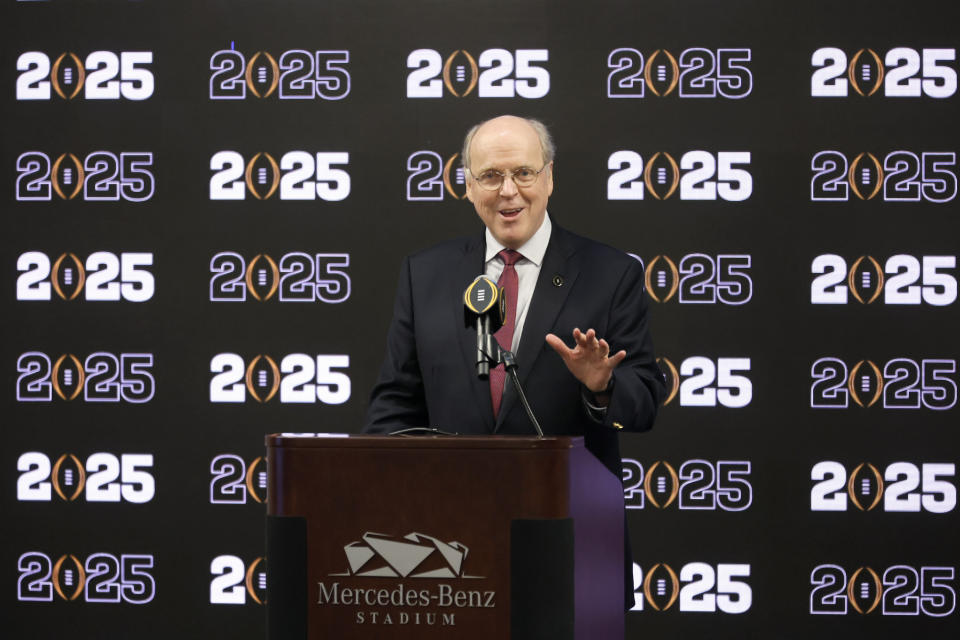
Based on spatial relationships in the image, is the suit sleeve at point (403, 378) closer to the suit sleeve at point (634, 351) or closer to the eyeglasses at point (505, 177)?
→ the eyeglasses at point (505, 177)

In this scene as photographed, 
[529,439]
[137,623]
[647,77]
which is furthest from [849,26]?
[137,623]


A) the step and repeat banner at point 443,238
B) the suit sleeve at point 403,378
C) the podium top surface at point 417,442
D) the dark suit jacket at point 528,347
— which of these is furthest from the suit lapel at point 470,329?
the step and repeat banner at point 443,238

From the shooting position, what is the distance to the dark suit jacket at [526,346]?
7.97 feet

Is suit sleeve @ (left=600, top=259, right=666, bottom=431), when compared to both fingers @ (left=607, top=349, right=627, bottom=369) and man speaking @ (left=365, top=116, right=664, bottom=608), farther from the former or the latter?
fingers @ (left=607, top=349, right=627, bottom=369)

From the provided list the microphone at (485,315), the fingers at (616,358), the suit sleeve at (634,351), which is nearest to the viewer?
the microphone at (485,315)

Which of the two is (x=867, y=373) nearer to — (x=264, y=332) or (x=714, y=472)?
(x=714, y=472)

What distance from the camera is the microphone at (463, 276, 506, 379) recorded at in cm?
189

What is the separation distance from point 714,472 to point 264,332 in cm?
207

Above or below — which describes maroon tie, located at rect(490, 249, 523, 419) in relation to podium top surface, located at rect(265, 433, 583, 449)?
above

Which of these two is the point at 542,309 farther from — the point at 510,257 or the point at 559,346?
the point at 559,346

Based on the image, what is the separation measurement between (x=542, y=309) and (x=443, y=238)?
2.14 metres

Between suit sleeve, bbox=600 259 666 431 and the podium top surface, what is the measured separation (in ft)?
1.77

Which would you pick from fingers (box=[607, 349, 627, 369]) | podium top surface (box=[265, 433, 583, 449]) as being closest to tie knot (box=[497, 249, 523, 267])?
fingers (box=[607, 349, 627, 369])

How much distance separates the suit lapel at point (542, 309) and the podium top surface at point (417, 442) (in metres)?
0.66
